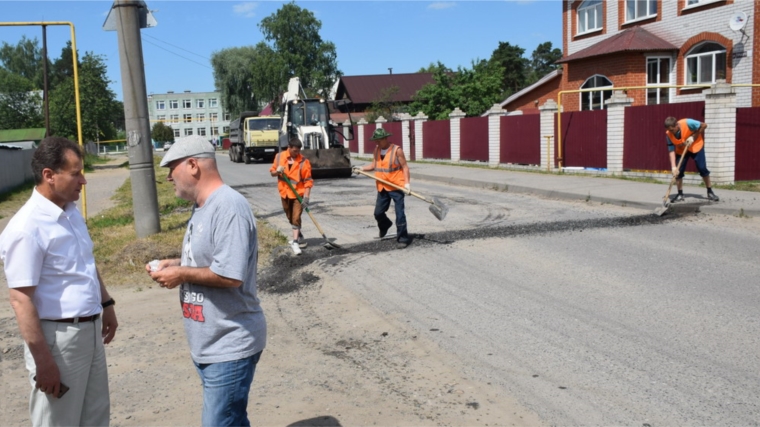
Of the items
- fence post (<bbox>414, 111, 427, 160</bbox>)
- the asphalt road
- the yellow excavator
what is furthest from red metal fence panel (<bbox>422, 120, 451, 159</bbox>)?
the asphalt road

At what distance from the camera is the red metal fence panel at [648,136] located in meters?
16.9

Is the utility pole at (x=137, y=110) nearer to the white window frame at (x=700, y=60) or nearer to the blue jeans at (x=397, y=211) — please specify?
the blue jeans at (x=397, y=211)

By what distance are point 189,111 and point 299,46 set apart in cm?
5393

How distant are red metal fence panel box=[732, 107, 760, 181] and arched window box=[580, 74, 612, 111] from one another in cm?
1033

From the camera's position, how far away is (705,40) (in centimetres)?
2302

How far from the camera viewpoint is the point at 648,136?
1795 centimetres

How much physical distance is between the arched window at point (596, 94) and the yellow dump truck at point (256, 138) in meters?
15.1

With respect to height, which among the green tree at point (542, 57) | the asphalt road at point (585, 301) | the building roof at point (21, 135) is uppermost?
the green tree at point (542, 57)

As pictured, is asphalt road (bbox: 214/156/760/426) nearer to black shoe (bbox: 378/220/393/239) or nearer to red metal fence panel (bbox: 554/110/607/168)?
black shoe (bbox: 378/220/393/239)

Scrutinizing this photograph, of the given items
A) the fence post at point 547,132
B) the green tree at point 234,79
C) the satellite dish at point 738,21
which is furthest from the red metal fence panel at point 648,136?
the green tree at point 234,79

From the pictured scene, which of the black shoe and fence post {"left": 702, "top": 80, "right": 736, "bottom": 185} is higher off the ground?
fence post {"left": 702, "top": 80, "right": 736, "bottom": 185}

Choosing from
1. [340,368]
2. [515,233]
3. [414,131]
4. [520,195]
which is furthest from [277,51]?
[340,368]

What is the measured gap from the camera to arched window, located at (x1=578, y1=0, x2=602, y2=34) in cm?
2802

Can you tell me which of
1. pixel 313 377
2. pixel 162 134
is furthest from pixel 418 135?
pixel 162 134
